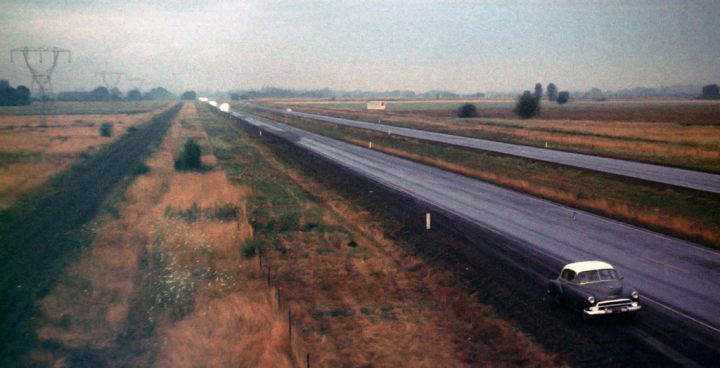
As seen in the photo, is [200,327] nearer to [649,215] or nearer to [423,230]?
[423,230]

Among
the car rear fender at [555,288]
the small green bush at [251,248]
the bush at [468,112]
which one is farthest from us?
the bush at [468,112]

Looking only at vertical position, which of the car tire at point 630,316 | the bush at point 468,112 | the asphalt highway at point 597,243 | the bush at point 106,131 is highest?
the bush at point 468,112

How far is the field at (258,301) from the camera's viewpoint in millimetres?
11789

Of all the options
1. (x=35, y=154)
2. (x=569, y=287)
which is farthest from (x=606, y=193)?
(x=35, y=154)

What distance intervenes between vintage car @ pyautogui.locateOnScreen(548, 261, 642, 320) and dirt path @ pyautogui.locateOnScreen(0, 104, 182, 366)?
15.0 m

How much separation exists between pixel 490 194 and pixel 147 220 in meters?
21.8

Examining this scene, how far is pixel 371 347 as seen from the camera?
40.3ft

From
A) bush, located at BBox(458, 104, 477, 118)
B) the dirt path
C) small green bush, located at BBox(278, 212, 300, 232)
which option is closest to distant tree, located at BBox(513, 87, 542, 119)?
bush, located at BBox(458, 104, 477, 118)

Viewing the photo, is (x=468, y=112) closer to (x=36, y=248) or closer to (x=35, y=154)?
(x=35, y=154)

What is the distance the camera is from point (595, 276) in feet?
45.5

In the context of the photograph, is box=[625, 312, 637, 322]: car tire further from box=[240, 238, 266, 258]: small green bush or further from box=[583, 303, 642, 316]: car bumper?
box=[240, 238, 266, 258]: small green bush

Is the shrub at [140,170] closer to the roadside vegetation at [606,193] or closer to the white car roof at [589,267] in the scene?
the roadside vegetation at [606,193]

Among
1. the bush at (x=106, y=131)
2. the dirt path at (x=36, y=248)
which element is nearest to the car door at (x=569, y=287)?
the dirt path at (x=36, y=248)

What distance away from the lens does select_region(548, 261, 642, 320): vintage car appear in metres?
13.0
